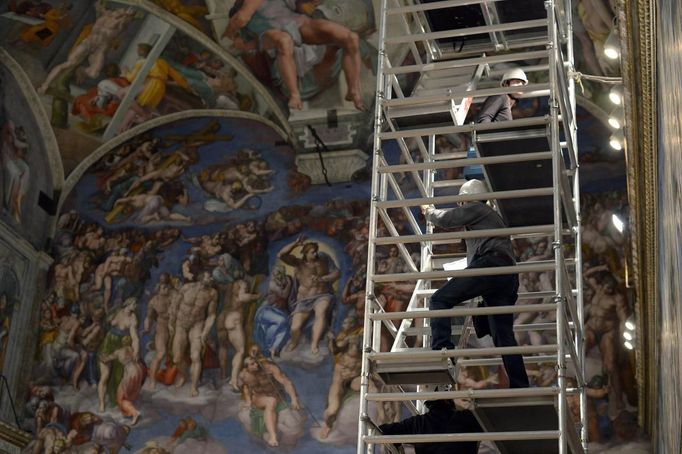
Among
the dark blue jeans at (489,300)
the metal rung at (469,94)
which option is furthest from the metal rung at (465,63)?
the dark blue jeans at (489,300)

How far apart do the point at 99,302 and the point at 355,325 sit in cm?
454

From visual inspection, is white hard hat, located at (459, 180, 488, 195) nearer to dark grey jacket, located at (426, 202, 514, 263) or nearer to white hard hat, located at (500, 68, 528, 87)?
dark grey jacket, located at (426, 202, 514, 263)

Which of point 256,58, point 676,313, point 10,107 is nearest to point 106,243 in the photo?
point 10,107

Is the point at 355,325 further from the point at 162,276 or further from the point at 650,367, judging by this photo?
the point at 650,367

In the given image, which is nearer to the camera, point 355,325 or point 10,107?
point 355,325

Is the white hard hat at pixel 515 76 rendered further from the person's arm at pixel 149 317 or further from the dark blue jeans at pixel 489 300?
the person's arm at pixel 149 317

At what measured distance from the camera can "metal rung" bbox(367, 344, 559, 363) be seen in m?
8.27

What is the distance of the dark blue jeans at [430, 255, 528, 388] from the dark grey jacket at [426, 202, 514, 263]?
0.08 meters

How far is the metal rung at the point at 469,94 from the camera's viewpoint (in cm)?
961

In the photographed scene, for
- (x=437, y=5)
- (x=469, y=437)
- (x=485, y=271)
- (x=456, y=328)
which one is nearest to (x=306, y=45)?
(x=437, y=5)

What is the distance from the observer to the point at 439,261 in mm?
11109

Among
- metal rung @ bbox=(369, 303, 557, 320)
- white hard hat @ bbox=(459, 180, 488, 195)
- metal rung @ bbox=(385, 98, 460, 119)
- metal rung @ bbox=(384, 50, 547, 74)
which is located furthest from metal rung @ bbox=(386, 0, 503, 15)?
metal rung @ bbox=(369, 303, 557, 320)

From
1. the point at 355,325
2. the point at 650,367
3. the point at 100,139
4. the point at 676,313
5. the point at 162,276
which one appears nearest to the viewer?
the point at 676,313

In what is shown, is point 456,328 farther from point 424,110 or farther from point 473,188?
point 424,110
